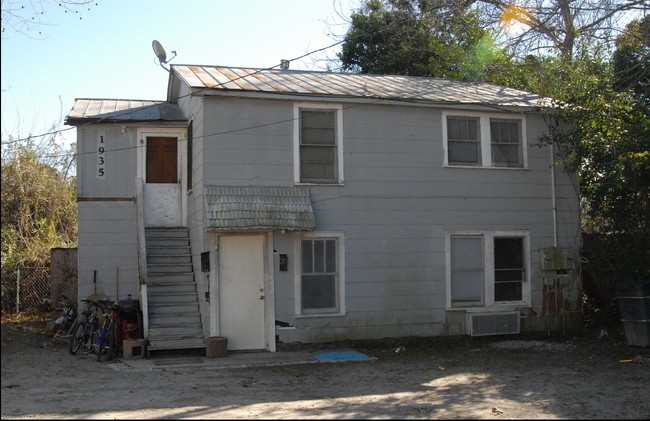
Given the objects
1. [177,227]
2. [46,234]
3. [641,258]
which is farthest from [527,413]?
[46,234]

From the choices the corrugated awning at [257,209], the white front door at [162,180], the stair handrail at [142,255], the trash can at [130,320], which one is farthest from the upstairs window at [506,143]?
the trash can at [130,320]

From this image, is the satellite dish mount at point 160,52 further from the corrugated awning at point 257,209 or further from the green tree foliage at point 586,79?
the green tree foliage at point 586,79

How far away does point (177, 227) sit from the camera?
1442 centimetres

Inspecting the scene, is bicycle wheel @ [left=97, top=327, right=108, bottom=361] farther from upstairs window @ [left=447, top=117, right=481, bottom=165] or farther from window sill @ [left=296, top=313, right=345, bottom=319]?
upstairs window @ [left=447, top=117, right=481, bottom=165]

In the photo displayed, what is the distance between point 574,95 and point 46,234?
46.9ft

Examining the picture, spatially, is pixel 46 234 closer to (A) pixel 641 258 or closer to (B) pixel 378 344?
(B) pixel 378 344

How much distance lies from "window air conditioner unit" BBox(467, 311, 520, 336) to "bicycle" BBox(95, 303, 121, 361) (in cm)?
678

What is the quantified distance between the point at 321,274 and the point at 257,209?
6.00 feet

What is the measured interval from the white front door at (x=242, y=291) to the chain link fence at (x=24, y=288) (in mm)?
7044

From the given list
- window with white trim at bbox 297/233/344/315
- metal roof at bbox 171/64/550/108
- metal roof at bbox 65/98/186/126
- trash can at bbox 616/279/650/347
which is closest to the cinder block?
window with white trim at bbox 297/233/344/315

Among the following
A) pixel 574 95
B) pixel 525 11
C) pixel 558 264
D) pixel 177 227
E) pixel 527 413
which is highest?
pixel 525 11

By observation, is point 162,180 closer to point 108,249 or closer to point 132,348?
point 108,249

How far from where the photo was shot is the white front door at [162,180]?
47.4 ft

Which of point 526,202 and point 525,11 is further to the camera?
point 525,11
